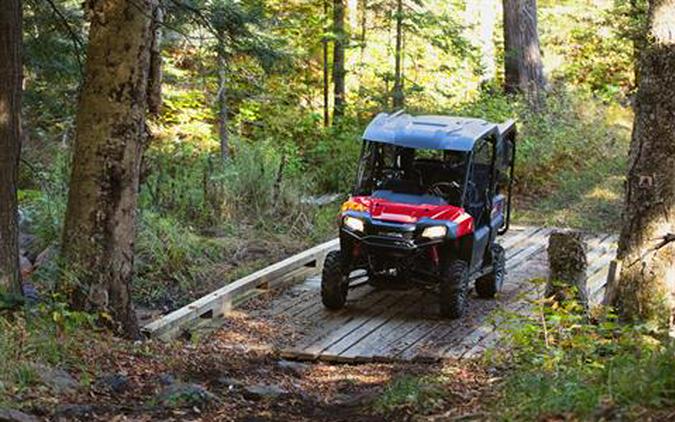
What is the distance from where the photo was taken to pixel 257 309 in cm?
961

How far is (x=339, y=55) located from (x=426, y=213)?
10.1m

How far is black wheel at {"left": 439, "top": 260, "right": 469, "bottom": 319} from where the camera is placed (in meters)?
8.73

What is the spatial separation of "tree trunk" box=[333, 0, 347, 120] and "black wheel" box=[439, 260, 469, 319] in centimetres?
892

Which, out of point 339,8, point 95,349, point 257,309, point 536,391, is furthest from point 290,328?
point 339,8

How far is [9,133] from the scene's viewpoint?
747 cm

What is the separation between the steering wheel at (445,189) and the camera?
9195 mm

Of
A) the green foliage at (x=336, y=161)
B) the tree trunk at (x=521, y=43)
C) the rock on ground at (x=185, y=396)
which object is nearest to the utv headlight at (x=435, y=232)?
the rock on ground at (x=185, y=396)

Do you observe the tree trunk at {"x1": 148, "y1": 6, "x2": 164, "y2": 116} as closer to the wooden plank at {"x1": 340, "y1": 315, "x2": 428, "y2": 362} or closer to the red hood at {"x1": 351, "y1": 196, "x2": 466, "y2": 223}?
the red hood at {"x1": 351, "y1": 196, "x2": 466, "y2": 223}

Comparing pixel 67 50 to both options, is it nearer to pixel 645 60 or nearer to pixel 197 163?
pixel 197 163

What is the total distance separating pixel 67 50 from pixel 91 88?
14.3 ft

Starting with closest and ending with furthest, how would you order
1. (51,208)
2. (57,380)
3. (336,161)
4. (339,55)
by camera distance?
(57,380) → (51,208) → (336,161) → (339,55)

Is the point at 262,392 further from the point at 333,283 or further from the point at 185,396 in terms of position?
the point at 333,283

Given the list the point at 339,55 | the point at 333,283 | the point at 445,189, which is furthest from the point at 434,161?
the point at 339,55

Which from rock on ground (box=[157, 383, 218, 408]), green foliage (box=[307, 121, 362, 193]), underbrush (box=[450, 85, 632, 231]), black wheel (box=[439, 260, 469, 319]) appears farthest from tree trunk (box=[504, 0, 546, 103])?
rock on ground (box=[157, 383, 218, 408])
